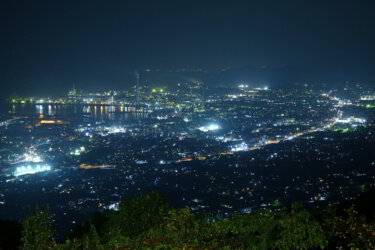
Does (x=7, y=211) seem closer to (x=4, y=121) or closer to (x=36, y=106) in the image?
(x=4, y=121)

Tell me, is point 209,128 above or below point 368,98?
below

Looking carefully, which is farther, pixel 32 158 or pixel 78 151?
pixel 78 151

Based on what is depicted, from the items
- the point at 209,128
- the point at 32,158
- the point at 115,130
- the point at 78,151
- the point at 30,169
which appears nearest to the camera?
the point at 30,169

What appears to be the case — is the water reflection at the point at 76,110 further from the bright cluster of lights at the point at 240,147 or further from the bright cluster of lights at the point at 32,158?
the bright cluster of lights at the point at 32,158

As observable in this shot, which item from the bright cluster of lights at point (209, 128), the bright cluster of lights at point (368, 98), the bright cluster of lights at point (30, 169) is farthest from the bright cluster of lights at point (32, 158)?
the bright cluster of lights at point (368, 98)

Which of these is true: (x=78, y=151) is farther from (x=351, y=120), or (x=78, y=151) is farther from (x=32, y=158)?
(x=351, y=120)

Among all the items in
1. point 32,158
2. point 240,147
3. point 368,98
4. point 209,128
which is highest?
point 368,98

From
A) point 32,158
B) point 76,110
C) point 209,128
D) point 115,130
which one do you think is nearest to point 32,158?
point 32,158

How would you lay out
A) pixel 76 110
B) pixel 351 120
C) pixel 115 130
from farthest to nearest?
pixel 76 110, pixel 351 120, pixel 115 130
